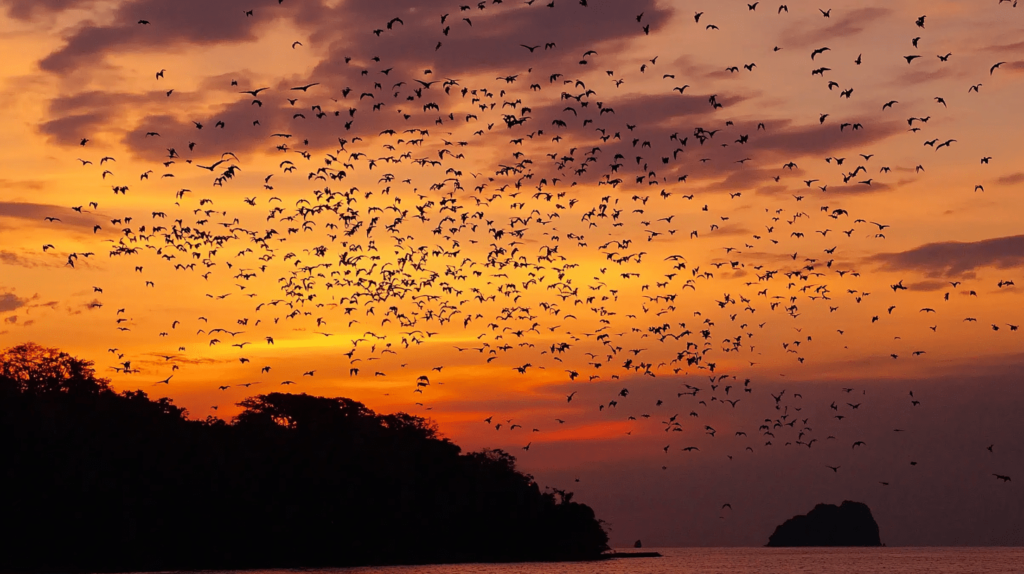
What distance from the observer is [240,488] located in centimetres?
11175

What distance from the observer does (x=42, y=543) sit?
9419 centimetres

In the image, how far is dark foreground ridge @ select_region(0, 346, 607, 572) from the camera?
Answer: 3752 inches

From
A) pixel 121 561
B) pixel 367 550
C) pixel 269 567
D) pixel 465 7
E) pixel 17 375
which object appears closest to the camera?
pixel 465 7

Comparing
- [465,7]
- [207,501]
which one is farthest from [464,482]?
[465,7]

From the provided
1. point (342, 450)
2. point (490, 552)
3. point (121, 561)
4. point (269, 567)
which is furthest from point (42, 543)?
point (490, 552)

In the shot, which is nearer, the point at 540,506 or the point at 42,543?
→ the point at 42,543

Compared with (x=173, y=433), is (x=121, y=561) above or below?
below

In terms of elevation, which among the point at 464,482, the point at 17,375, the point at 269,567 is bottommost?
the point at 269,567

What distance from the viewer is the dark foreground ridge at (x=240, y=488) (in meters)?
95.3

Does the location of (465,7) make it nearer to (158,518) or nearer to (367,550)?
(158,518)

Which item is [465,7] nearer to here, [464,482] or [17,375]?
[17,375]

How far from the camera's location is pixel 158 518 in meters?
104

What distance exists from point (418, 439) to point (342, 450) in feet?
56.4

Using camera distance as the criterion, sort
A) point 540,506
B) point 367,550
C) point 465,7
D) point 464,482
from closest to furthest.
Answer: point 465,7
point 367,550
point 464,482
point 540,506
